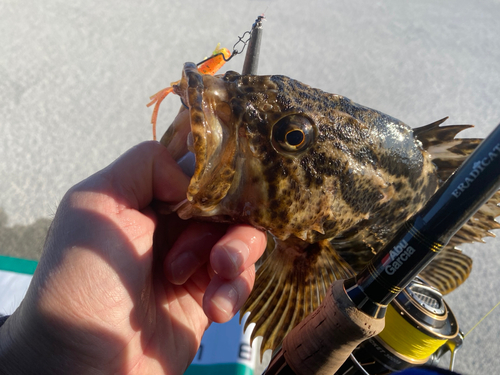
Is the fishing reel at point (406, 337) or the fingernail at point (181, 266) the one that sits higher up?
the fishing reel at point (406, 337)

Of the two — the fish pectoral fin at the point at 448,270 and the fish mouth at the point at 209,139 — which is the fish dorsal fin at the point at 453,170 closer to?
the fish pectoral fin at the point at 448,270

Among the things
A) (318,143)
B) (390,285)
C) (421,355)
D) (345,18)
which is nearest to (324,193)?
(318,143)

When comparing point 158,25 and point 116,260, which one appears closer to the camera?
point 116,260

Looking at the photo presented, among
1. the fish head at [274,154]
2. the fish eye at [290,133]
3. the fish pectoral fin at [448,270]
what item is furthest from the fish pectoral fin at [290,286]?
the fish pectoral fin at [448,270]

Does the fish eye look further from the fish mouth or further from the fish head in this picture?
the fish mouth

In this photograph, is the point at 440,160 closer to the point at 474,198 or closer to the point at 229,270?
the point at 474,198

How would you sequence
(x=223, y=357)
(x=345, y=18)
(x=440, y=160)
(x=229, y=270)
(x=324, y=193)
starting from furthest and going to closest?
(x=345, y=18) → (x=223, y=357) → (x=440, y=160) → (x=324, y=193) → (x=229, y=270)

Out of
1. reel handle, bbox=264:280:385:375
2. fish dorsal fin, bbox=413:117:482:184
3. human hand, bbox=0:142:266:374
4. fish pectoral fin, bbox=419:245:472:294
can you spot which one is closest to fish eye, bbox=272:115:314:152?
human hand, bbox=0:142:266:374

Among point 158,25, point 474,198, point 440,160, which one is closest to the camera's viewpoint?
point 474,198
